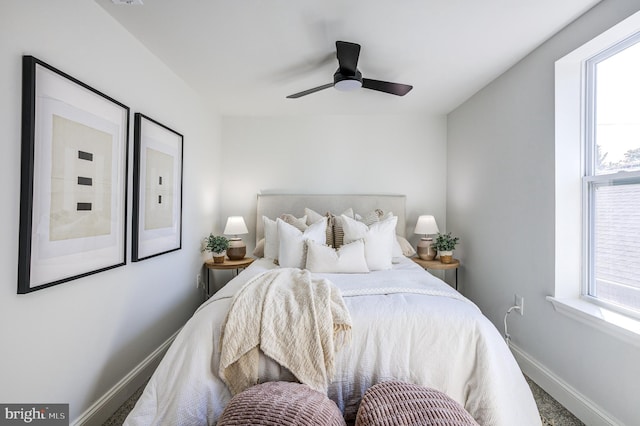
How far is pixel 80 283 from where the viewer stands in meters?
1.56

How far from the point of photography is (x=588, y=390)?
172 centimetres

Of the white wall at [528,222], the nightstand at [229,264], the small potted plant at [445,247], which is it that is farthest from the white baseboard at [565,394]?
the nightstand at [229,264]

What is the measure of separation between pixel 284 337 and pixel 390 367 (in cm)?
56

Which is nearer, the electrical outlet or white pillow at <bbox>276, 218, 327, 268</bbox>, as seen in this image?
the electrical outlet

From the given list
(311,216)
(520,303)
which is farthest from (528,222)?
(311,216)

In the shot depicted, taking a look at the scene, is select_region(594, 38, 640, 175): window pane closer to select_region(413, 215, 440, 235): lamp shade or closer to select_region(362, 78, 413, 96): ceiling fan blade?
select_region(362, 78, 413, 96): ceiling fan blade

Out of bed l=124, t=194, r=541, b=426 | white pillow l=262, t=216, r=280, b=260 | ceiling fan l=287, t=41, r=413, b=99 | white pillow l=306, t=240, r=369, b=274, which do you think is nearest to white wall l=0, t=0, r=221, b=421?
bed l=124, t=194, r=541, b=426

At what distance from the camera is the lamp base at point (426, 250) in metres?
3.23

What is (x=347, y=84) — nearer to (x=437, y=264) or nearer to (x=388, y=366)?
(x=388, y=366)

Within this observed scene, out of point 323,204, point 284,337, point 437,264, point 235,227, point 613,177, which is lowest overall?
point 284,337

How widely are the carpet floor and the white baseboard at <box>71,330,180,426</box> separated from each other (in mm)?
33

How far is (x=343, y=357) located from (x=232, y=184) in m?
2.73

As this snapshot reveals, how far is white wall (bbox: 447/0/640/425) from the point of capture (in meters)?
1.63

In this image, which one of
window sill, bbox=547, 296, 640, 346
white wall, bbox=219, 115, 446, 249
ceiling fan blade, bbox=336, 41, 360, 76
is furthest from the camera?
white wall, bbox=219, 115, 446, 249
